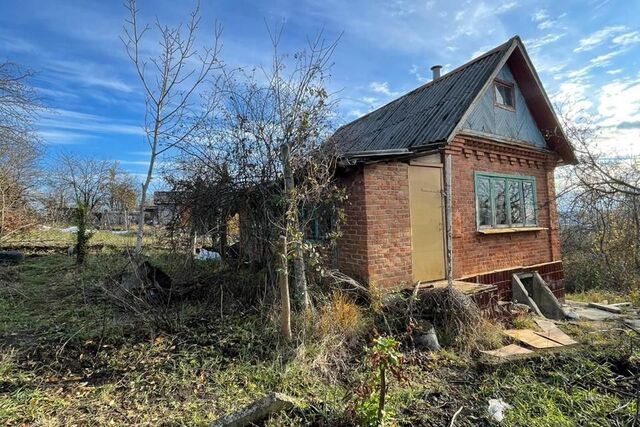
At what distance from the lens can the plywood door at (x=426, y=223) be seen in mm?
6938

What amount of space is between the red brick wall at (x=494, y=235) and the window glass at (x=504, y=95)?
4.17ft

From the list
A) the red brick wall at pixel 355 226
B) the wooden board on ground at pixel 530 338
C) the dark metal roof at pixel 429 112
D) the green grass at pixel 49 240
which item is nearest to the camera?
the wooden board on ground at pixel 530 338

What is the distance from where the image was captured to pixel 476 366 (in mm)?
4598

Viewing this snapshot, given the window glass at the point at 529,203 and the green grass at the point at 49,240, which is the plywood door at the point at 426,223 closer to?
the window glass at the point at 529,203

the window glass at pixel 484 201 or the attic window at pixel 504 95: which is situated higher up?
the attic window at pixel 504 95

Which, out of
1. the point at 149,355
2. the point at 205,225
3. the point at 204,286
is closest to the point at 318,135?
the point at 205,225

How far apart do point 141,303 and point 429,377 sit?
4.20 meters

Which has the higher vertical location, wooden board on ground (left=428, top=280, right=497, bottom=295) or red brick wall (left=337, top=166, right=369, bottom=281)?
red brick wall (left=337, top=166, right=369, bottom=281)

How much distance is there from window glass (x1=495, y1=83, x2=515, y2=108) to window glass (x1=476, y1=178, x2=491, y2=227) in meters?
2.33

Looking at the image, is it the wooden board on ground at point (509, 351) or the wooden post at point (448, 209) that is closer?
the wooden board on ground at point (509, 351)

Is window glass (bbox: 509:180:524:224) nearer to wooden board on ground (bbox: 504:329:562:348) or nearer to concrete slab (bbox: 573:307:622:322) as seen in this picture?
concrete slab (bbox: 573:307:622:322)

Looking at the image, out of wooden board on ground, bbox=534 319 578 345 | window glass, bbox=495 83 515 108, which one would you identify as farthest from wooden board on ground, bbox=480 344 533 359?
window glass, bbox=495 83 515 108

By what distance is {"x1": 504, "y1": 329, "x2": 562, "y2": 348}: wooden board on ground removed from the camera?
17.3 ft

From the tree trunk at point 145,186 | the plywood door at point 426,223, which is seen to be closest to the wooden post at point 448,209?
the plywood door at point 426,223
